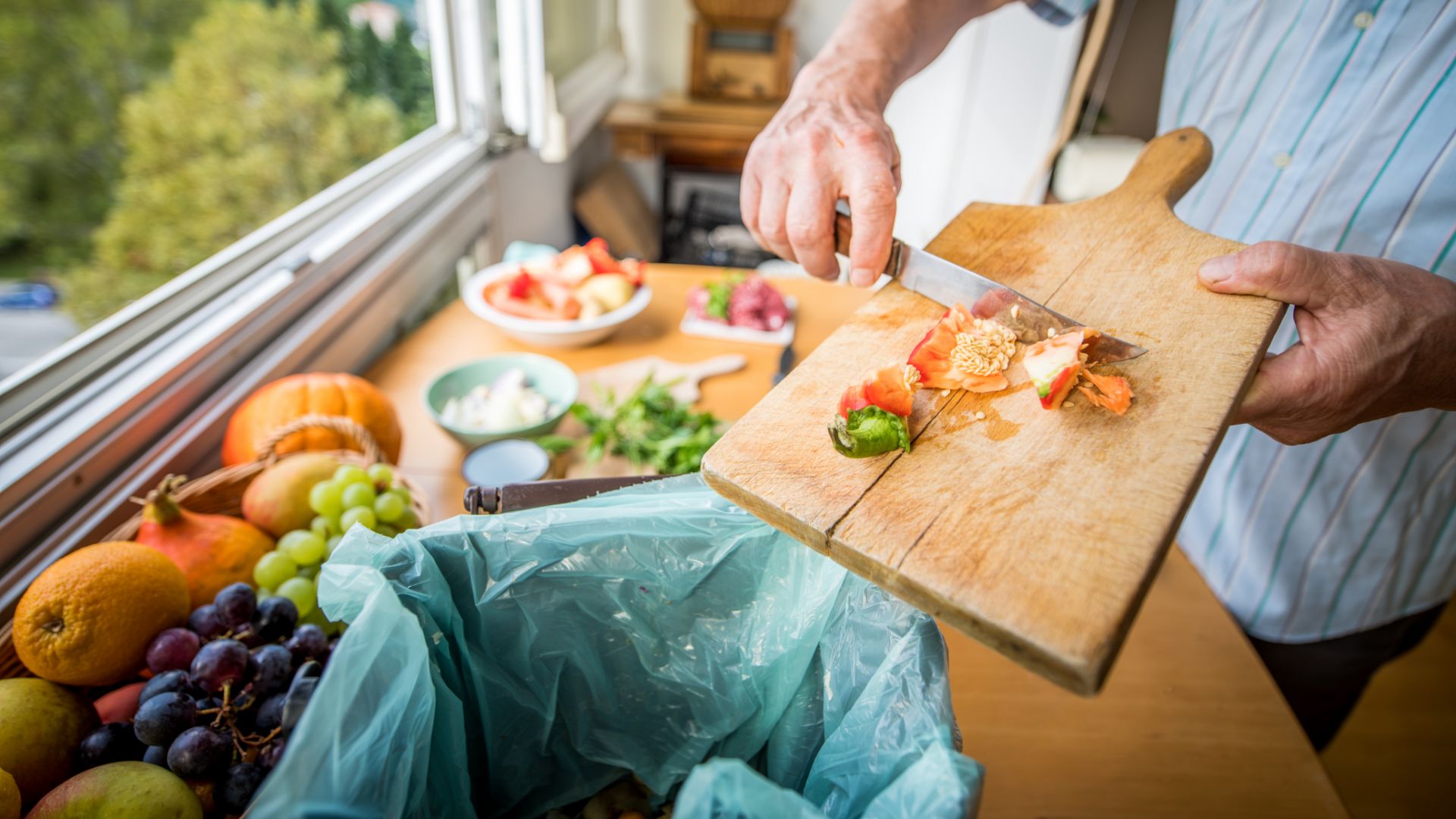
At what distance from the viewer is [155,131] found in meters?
1.34

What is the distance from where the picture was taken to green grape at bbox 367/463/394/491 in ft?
2.70

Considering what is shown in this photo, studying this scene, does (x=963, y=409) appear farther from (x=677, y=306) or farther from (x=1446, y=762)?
(x=1446, y=762)

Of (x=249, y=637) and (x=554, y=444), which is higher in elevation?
(x=249, y=637)

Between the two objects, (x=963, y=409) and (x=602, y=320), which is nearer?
(x=963, y=409)

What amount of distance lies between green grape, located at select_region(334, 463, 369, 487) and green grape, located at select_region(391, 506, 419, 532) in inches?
2.2


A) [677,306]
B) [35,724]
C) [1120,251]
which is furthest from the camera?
[677,306]

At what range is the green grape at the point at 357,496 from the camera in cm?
78

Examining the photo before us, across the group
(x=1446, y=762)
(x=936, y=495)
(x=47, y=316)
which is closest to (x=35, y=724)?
(x=936, y=495)

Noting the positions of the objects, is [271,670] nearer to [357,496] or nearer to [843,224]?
[357,496]

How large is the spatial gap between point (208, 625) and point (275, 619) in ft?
0.16

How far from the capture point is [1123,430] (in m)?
0.59

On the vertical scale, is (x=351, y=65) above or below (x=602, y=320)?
above

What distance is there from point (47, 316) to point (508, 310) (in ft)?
2.19

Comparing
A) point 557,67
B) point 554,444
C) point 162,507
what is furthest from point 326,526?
point 557,67
